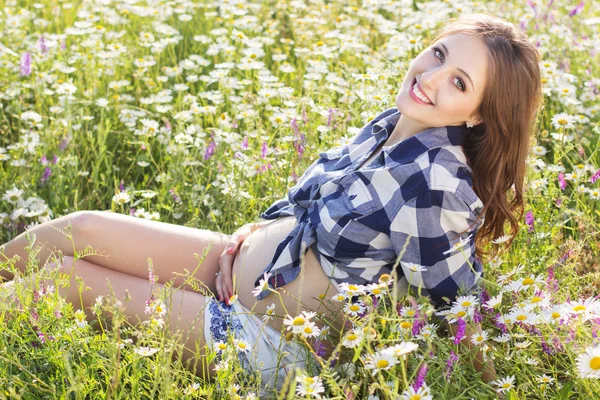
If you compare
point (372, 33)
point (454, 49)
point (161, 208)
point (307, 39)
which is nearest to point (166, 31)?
point (307, 39)

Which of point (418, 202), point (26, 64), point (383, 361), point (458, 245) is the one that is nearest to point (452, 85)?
point (418, 202)

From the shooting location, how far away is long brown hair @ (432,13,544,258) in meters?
2.00

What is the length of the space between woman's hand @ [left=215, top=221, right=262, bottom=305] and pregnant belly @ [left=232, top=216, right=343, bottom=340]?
0.08 ft

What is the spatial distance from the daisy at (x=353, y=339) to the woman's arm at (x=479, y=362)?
317 mm

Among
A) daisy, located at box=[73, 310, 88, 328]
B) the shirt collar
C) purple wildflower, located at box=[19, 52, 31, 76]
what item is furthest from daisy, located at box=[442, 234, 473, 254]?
purple wildflower, located at box=[19, 52, 31, 76]

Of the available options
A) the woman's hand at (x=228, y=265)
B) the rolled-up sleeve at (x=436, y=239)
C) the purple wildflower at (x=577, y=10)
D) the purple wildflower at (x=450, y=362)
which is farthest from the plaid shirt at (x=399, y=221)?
the purple wildflower at (x=577, y=10)

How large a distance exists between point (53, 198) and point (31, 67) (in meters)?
0.87

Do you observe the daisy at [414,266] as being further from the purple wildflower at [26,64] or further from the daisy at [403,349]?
the purple wildflower at [26,64]

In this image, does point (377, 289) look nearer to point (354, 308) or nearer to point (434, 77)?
point (354, 308)

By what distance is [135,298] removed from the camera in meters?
2.16

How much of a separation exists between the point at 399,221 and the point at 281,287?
0.36 metres

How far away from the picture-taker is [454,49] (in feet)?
6.68

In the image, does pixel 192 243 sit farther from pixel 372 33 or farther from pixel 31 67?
pixel 372 33

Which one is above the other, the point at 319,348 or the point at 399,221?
the point at 399,221
